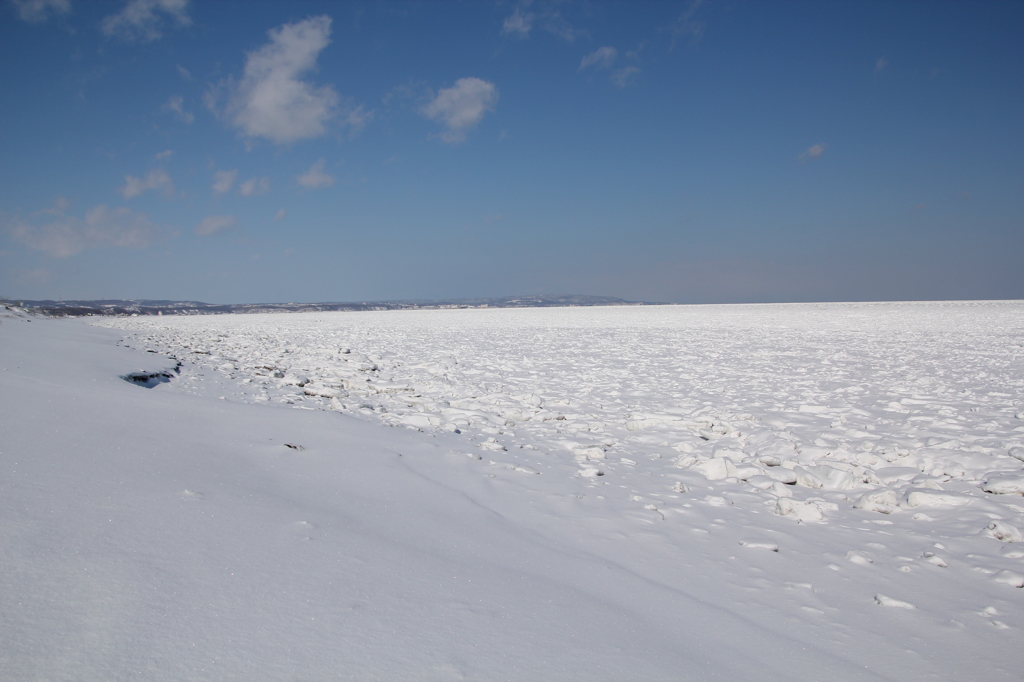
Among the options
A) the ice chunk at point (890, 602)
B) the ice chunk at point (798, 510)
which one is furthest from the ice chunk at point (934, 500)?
the ice chunk at point (890, 602)

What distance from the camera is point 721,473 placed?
4.45 meters

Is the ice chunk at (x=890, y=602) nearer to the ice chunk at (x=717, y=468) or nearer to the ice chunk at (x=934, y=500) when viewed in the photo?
the ice chunk at (x=934, y=500)

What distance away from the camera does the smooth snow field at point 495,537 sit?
1670 mm

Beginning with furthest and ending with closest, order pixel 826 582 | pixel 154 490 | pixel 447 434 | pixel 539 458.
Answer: pixel 447 434, pixel 539 458, pixel 826 582, pixel 154 490

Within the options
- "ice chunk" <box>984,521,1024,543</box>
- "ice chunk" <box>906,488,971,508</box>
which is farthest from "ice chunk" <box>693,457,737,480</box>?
"ice chunk" <box>984,521,1024,543</box>

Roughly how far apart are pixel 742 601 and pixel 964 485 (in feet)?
9.35

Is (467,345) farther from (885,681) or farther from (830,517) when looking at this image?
(885,681)

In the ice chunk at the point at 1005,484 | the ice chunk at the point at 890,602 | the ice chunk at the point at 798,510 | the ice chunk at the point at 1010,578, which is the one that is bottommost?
the ice chunk at the point at 890,602

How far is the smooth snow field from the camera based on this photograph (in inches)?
65.7

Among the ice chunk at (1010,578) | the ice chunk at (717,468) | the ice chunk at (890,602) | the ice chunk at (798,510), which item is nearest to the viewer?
the ice chunk at (890,602)


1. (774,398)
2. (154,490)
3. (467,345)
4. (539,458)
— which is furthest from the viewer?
(467,345)

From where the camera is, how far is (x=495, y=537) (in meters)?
3.02

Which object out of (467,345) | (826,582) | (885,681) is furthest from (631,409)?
(467,345)

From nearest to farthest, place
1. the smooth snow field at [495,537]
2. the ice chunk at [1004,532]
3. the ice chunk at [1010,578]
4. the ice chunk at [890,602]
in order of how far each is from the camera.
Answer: the smooth snow field at [495,537]
the ice chunk at [890,602]
the ice chunk at [1010,578]
the ice chunk at [1004,532]
